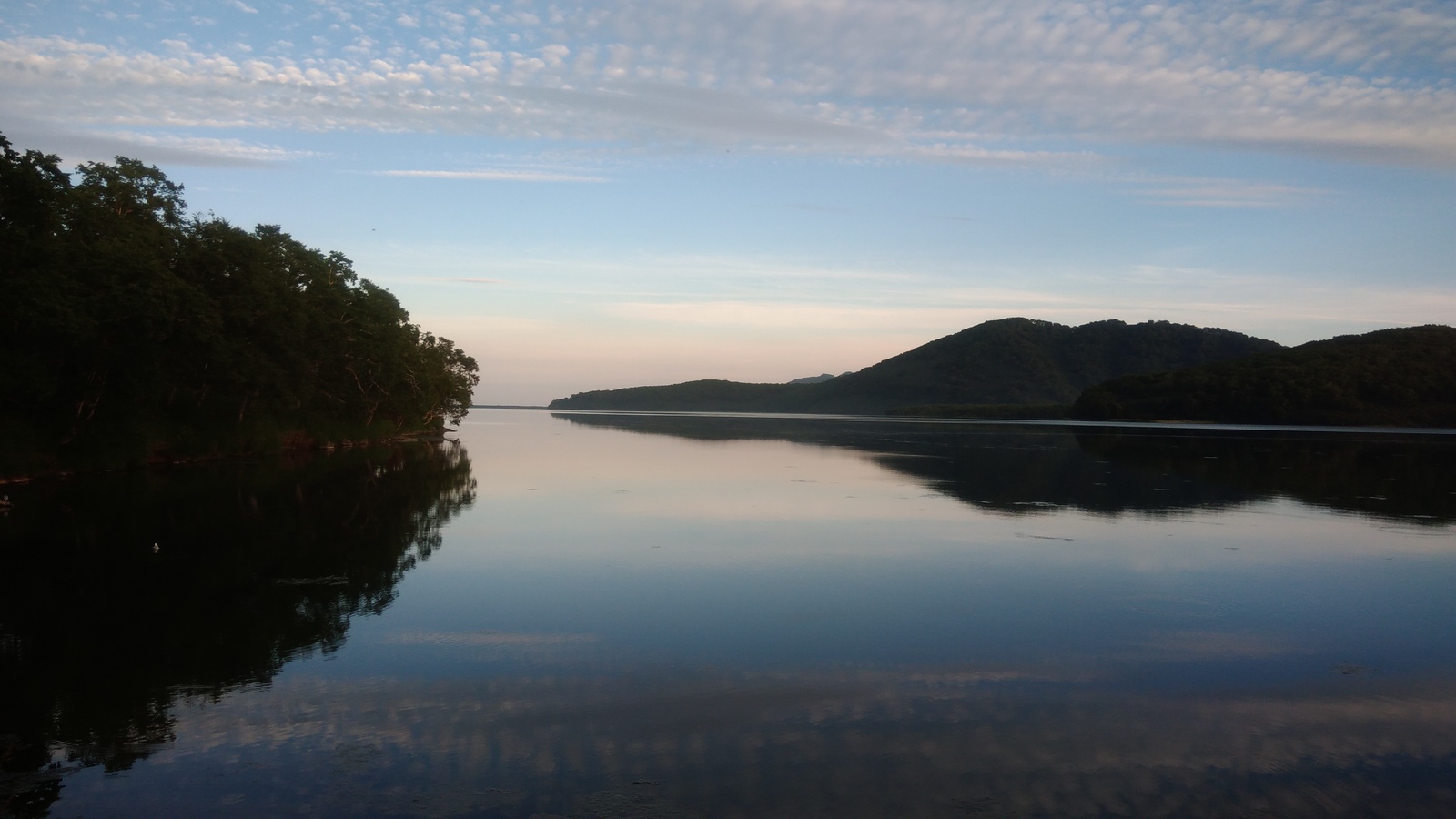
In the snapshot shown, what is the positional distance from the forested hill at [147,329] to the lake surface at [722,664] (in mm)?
7632

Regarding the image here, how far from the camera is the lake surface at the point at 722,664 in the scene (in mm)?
6297

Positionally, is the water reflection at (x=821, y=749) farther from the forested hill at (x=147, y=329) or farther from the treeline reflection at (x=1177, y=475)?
the forested hill at (x=147, y=329)

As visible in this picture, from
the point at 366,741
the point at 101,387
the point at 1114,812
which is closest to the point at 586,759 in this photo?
the point at 366,741

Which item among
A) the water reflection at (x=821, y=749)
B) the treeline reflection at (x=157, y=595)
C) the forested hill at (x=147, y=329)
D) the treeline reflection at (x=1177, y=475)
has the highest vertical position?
the forested hill at (x=147, y=329)

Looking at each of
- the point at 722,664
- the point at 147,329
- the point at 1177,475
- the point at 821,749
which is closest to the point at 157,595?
the point at 722,664

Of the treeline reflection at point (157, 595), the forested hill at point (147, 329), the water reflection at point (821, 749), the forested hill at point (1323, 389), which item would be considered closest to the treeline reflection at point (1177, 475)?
the water reflection at point (821, 749)

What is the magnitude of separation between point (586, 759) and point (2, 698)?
5096mm

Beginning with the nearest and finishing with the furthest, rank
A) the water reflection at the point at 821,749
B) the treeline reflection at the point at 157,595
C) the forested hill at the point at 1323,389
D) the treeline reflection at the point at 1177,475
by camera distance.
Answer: the water reflection at the point at 821,749, the treeline reflection at the point at 157,595, the treeline reflection at the point at 1177,475, the forested hill at the point at 1323,389

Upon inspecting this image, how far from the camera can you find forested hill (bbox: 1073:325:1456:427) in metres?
109

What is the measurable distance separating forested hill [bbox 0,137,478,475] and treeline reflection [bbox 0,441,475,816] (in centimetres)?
411

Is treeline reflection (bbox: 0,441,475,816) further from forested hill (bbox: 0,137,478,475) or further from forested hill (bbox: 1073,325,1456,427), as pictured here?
forested hill (bbox: 1073,325,1456,427)

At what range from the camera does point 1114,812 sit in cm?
595

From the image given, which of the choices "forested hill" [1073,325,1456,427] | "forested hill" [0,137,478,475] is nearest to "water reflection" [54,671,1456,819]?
"forested hill" [0,137,478,475]

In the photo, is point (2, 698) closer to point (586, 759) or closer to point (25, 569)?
point (586, 759)
